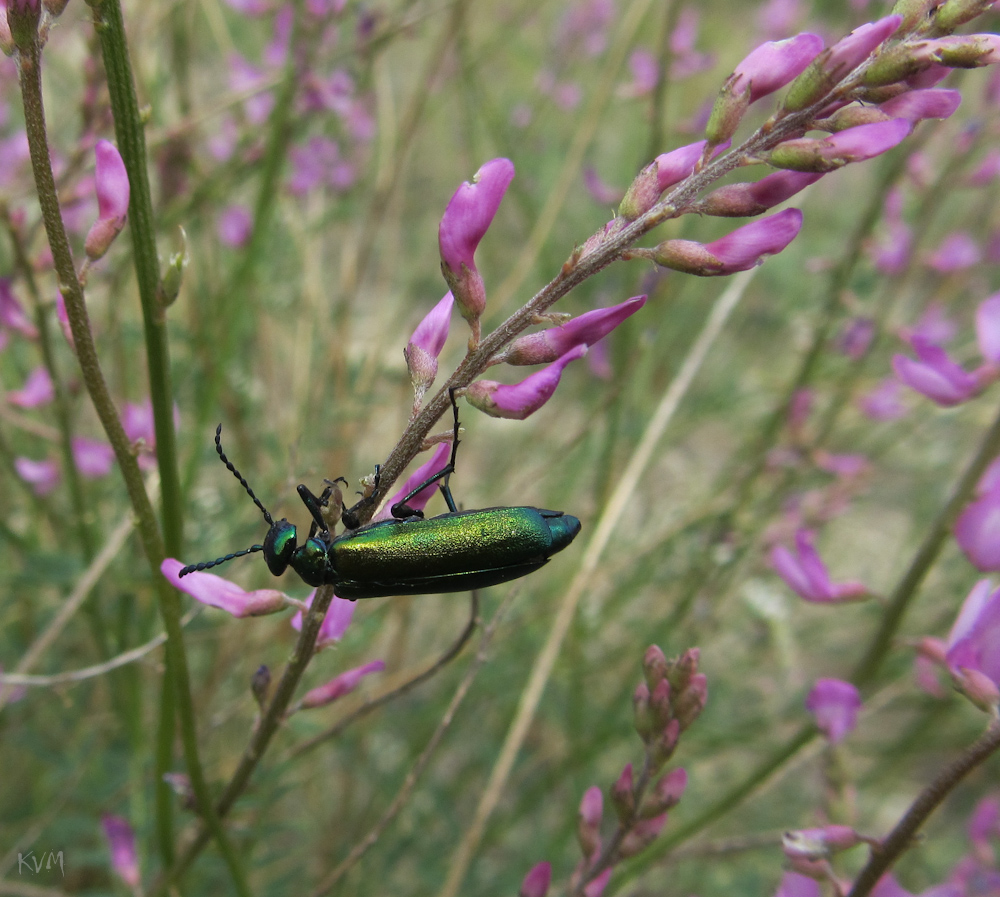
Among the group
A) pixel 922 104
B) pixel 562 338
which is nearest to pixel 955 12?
pixel 922 104

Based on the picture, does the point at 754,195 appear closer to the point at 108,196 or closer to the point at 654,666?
the point at 654,666

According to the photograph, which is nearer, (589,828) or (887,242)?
(589,828)

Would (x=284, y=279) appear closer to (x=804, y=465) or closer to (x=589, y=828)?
(x=804, y=465)

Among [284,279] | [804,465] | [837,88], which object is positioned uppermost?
[837,88]

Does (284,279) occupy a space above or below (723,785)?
above

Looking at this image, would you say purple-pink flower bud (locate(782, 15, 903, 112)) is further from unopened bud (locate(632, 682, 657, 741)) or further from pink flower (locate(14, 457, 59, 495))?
pink flower (locate(14, 457, 59, 495))

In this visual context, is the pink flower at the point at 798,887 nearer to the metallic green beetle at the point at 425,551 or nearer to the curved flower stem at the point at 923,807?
the curved flower stem at the point at 923,807

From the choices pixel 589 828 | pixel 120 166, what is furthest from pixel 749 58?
pixel 589 828
